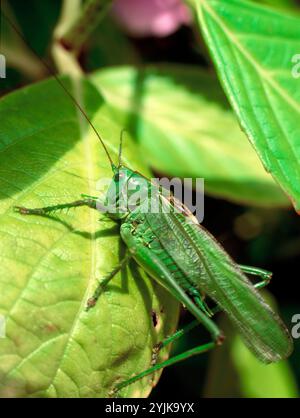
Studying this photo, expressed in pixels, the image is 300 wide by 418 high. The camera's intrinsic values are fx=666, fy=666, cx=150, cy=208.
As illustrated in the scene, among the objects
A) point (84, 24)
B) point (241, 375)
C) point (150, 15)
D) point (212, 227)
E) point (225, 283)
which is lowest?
point (241, 375)

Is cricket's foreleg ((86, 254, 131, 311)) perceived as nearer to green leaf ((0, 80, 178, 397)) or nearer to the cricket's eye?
green leaf ((0, 80, 178, 397))

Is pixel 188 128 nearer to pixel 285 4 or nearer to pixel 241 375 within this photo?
pixel 285 4

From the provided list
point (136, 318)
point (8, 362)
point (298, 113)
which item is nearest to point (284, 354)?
point (136, 318)

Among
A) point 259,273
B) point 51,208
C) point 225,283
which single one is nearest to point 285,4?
point 259,273

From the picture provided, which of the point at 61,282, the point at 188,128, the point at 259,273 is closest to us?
the point at 61,282

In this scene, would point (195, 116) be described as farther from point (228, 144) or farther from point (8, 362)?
point (8, 362)

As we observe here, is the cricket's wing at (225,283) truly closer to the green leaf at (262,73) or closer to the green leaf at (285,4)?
the green leaf at (262,73)
